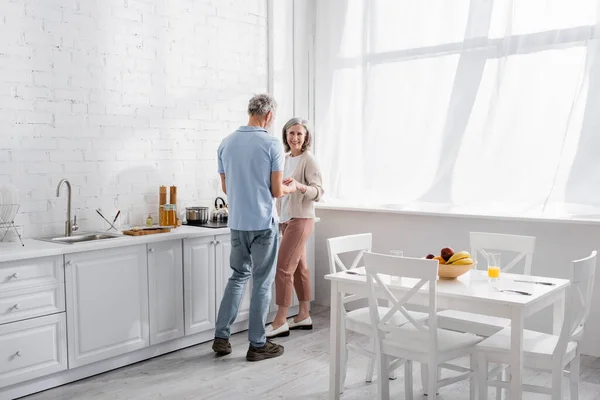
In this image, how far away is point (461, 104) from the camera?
459cm

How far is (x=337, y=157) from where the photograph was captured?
5375mm

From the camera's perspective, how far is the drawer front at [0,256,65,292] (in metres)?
3.20

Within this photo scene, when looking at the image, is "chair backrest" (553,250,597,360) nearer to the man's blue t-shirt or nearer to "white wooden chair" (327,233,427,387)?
"white wooden chair" (327,233,427,387)

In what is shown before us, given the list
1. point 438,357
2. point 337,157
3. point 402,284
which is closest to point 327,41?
point 337,157

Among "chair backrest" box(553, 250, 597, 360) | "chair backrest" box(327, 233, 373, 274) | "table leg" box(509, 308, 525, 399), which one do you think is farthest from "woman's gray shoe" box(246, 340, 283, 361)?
"chair backrest" box(553, 250, 597, 360)

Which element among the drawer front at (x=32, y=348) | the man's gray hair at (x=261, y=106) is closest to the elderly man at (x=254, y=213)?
the man's gray hair at (x=261, y=106)

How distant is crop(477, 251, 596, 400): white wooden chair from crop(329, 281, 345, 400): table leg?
71cm

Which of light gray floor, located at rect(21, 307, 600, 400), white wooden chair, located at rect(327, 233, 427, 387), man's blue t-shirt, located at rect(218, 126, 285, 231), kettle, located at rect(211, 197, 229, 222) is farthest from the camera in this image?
kettle, located at rect(211, 197, 229, 222)

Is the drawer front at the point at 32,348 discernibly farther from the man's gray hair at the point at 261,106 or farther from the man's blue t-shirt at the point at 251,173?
the man's gray hair at the point at 261,106

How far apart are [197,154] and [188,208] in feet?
1.57

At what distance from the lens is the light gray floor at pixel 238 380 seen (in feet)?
11.2

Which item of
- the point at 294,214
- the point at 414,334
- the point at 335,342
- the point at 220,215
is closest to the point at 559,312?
the point at 414,334

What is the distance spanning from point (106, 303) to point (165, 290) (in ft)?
1.42

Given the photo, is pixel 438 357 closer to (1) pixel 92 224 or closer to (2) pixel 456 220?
(2) pixel 456 220
